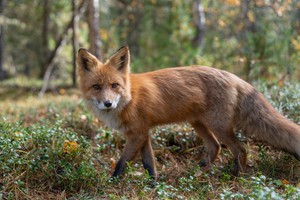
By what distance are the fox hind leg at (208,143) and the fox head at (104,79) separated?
4.14ft

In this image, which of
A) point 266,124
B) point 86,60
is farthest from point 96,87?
point 266,124

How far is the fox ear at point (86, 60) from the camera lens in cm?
468

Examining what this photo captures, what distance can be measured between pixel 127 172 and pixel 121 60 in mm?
1456

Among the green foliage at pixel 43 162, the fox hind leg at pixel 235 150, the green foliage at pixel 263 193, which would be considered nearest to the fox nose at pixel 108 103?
the green foliage at pixel 43 162

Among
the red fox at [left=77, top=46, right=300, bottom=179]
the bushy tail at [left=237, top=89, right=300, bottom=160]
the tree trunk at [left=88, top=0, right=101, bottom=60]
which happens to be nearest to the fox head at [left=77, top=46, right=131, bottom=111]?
the red fox at [left=77, top=46, right=300, bottom=179]

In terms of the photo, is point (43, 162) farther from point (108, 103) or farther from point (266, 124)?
point (266, 124)

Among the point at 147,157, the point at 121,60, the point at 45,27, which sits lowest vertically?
the point at 147,157

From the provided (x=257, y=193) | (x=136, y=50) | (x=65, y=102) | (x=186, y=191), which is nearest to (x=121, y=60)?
(x=186, y=191)

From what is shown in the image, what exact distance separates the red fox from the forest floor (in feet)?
0.99

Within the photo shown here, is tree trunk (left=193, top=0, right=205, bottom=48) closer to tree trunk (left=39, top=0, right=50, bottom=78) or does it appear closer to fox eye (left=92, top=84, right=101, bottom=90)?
tree trunk (left=39, top=0, right=50, bottom=78)

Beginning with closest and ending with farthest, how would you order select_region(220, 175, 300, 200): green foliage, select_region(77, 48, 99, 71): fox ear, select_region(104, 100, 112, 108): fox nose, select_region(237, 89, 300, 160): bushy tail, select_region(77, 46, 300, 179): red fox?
select_region(220, 175, 300, 200): green foliage < select_region(104, 100, 112, 108): fox nose < select_region(237, 89, 300, 160): bushy tail < select_region(77, 46, 300, 179): red fox < select_region(77, 48, 99, 71): fox ear

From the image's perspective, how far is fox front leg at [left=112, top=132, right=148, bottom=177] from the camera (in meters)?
4.54

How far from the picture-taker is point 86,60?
15.6 feet

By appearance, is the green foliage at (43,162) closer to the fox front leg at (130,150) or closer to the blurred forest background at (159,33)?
the fox front leg at (130,150)
